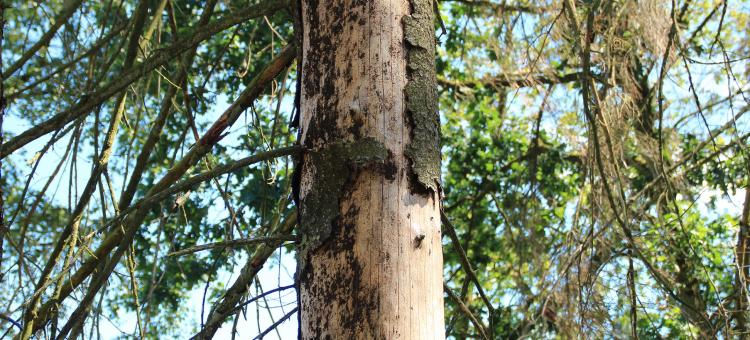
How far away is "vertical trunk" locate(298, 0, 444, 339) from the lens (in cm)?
147

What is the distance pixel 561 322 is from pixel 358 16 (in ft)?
8.89

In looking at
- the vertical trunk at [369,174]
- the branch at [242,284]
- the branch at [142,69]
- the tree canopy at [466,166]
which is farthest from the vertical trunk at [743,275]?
the branch at [142,69]

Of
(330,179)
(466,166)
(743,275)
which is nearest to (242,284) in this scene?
(330,179)

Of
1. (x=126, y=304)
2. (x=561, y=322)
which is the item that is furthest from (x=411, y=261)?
(x=126, y=304)

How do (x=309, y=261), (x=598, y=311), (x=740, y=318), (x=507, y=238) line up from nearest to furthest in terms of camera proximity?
(x=309, y=261), (x=598, y=311), (x=740, y=318), (x=507, y=238)

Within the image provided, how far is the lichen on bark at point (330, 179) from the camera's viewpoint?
5.11ft

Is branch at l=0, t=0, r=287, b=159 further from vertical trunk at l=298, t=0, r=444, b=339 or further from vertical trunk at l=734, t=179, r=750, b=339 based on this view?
vertical trunk at l=734, t=179, r=750, b=339

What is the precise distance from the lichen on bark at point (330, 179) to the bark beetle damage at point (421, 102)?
81 mm

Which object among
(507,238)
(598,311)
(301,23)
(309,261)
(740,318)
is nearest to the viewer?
(309,261)

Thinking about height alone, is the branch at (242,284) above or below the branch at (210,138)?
below

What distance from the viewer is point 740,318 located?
12.6 ft

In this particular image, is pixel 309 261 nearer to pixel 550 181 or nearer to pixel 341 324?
pixel 341 324

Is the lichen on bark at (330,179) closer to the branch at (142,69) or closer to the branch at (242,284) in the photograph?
the branch at (242,284)

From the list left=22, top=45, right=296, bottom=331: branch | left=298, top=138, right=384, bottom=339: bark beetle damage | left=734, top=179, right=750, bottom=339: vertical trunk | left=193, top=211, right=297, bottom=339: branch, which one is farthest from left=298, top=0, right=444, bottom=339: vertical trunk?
left=734, top=179, right=750, bottom=339: vertical trunk
